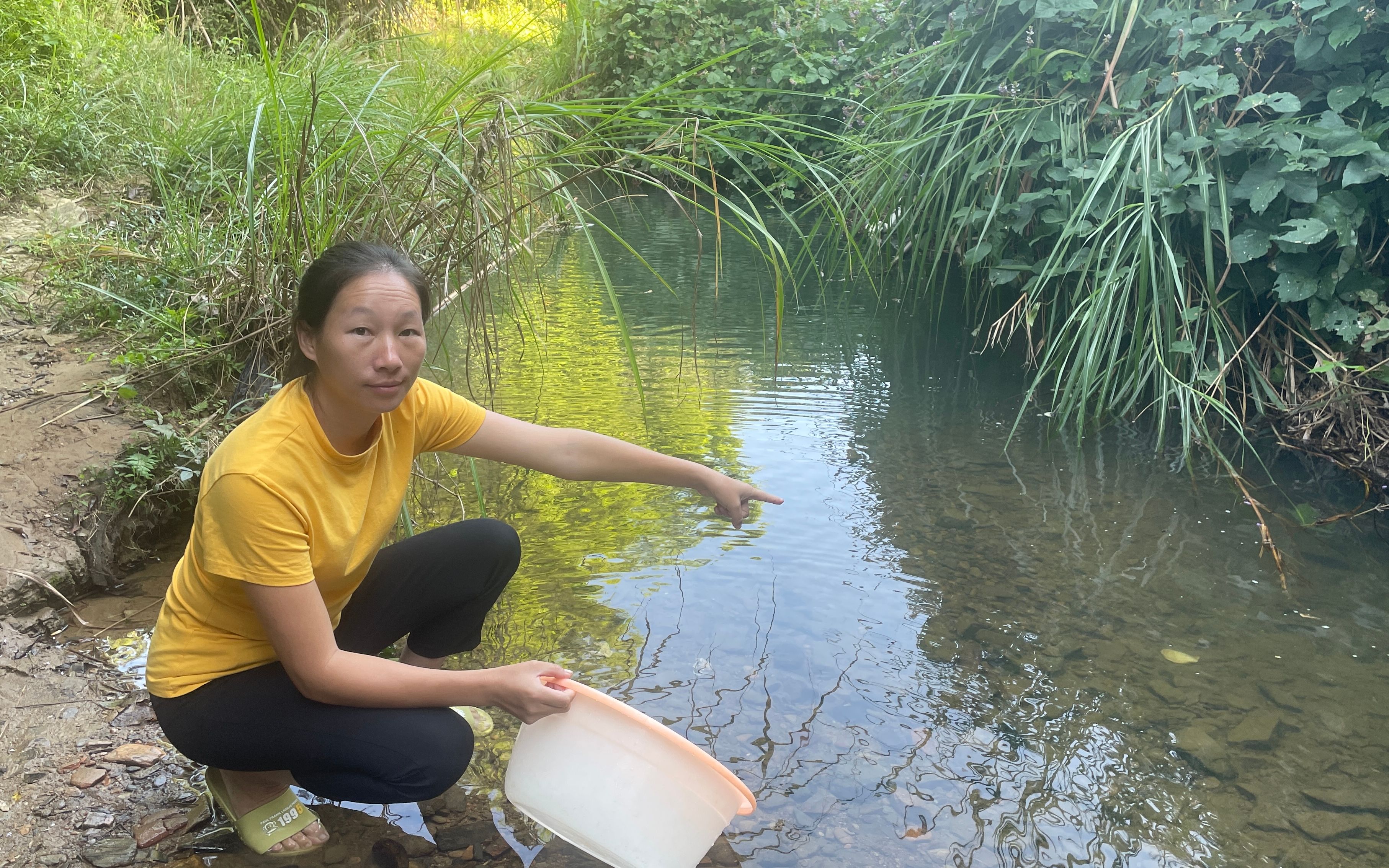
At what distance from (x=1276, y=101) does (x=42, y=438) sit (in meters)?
3.43

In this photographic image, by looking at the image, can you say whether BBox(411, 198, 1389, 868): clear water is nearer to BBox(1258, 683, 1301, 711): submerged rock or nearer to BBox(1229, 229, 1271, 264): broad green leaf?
BBox(1258, 683, 1301, 711): submerged rock

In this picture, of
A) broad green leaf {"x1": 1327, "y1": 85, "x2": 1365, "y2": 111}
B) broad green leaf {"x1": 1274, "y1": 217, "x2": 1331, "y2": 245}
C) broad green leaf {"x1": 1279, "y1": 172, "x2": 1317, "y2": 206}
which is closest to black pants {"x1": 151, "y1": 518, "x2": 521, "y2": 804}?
broad green leaf {"x1": 1274, "y1": 217, "x2": 1331, "y2": 245}

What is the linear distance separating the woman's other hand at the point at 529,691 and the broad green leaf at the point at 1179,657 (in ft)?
4.79

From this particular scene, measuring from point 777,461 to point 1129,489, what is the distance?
107 cm

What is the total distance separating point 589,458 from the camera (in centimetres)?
178

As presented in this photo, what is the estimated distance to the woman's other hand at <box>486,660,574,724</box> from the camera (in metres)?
1.34

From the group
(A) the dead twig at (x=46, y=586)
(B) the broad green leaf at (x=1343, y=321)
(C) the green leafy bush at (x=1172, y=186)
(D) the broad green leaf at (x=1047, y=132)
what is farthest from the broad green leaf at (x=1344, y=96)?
(A) the dead twig at (x=46, y=586)

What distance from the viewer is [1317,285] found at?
119 inches

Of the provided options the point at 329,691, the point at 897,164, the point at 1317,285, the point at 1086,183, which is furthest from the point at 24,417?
the point at 1317,285

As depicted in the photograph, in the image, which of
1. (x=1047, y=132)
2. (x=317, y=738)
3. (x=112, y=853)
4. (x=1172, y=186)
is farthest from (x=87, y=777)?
(x=1047, y=132)

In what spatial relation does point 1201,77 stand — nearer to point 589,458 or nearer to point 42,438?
point 589,458

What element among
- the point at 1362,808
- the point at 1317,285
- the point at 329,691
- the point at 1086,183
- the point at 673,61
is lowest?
the point at 1362,808

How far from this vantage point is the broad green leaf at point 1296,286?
301cm

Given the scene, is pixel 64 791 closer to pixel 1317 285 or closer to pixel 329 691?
pixel 329 691
